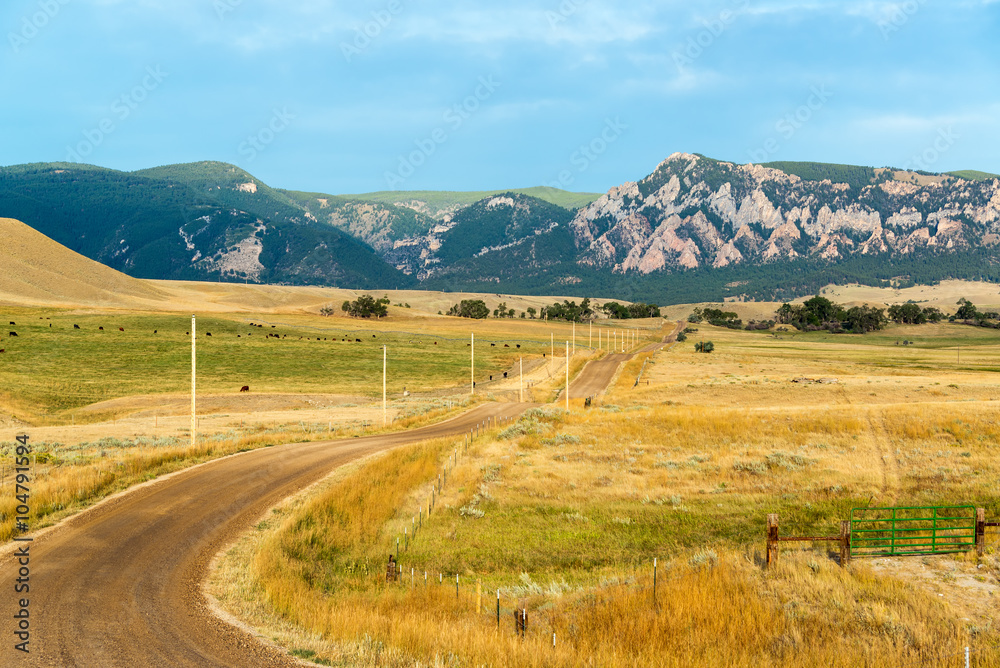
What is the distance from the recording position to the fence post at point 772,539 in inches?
728

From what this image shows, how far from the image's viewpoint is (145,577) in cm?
1648

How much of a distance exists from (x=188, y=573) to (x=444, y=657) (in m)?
8.20

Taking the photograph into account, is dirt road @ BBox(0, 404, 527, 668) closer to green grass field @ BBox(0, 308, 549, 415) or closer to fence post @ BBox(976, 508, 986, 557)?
fence post @ BBox(976, 508, 986, 557)

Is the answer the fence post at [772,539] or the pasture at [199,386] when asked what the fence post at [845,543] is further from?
the pasture at [199,386]

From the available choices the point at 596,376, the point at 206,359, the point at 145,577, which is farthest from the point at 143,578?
the point at 206,359

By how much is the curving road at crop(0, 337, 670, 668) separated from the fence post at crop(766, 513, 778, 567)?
12.9 m

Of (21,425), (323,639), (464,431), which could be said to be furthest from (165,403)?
(323,639)

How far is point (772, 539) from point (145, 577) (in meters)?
16.4

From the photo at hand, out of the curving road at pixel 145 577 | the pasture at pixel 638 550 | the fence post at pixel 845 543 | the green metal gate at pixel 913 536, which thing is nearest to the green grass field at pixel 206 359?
the pasture at pixel 638 550

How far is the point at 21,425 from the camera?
176 ft

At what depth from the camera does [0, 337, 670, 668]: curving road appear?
40.6 feet

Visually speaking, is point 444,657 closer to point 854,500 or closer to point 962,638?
point 962,638

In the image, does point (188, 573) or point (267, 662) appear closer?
point (267, 662)

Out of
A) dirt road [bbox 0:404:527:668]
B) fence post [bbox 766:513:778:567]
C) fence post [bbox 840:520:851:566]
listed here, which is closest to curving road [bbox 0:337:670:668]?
dirt road [bbox 0:404:527:668]
